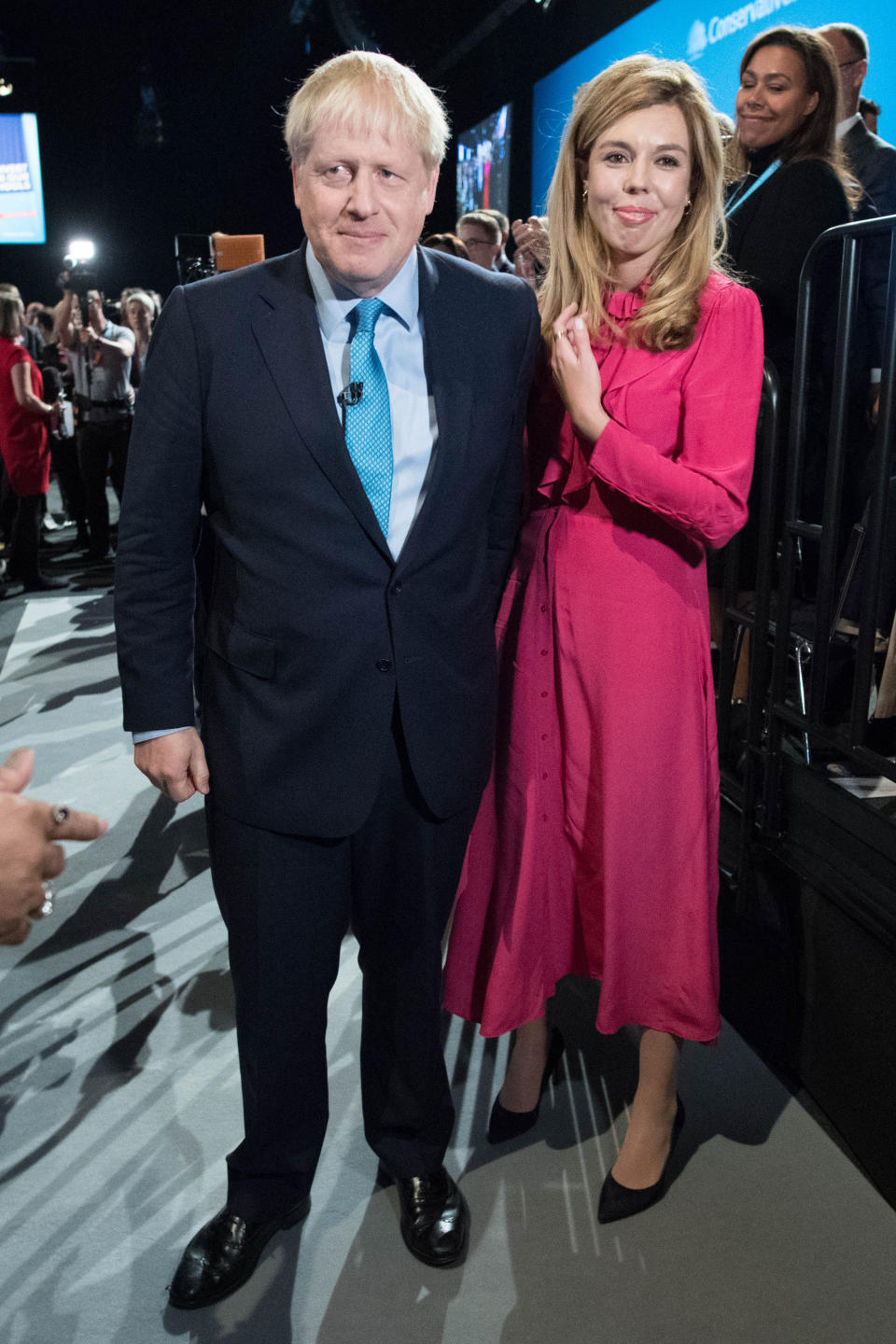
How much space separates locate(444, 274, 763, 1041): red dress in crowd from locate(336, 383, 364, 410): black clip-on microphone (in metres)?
0.36

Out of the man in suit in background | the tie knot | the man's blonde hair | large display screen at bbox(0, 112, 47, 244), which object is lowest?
the tie knot

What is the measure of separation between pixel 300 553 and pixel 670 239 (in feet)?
2.51

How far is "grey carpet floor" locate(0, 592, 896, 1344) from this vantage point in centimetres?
163

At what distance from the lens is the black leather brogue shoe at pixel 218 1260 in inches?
65.1

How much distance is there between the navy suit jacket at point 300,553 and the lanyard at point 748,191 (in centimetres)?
135

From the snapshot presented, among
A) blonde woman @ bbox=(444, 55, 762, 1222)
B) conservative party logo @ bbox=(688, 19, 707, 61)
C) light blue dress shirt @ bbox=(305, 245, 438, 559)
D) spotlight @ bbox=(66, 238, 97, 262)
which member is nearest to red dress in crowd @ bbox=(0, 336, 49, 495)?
conservative party logo @ bbox=(688, 19, 707, 61)

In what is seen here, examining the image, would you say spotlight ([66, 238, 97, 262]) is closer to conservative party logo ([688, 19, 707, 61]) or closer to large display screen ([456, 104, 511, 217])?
large display screen ([456, 104, 511, 217])

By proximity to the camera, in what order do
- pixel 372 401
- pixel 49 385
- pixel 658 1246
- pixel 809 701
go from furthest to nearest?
pixel 49 385, pixel 809 701, pixel 658 1246, pixel 372 401

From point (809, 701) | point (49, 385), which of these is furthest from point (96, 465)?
point (809, 701)

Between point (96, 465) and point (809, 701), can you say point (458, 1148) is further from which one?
point (96, 465)

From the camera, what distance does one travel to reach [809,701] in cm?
215

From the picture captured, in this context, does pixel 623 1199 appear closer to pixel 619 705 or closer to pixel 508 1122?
pixel 508 1122

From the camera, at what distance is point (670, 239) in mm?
1656

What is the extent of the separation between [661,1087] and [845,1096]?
388mm
